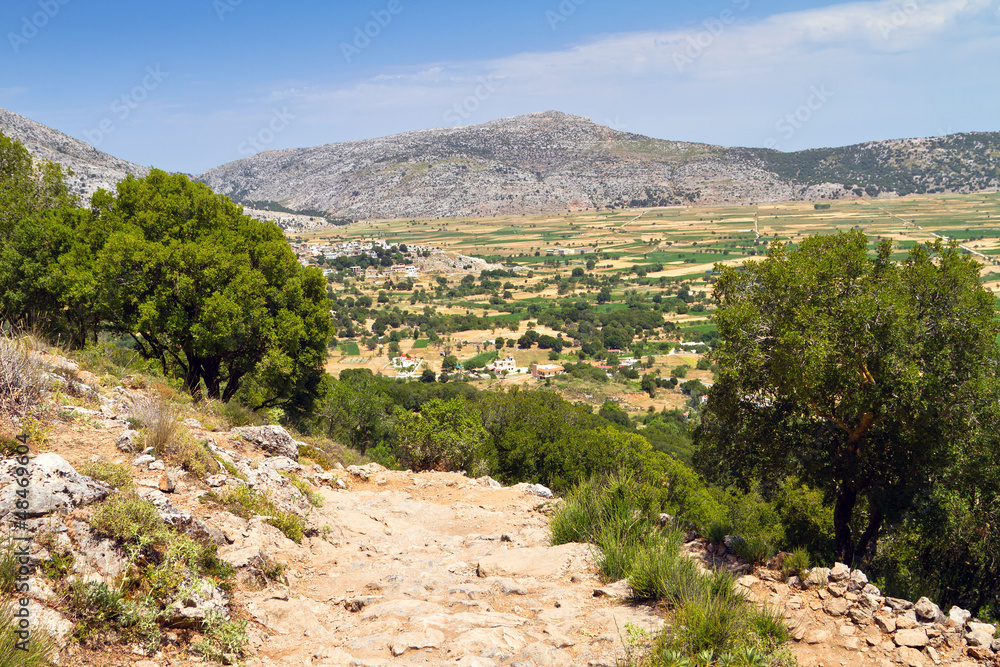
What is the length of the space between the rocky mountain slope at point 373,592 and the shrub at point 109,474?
0.56 feet

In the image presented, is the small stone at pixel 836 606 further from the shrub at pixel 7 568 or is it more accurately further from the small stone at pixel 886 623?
the shrub at pixel 7 568

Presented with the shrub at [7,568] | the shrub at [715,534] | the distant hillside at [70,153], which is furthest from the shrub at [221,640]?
the distant hillside at [70,153]

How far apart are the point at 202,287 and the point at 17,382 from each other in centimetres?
1004

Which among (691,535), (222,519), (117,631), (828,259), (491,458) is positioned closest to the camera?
(117,631)

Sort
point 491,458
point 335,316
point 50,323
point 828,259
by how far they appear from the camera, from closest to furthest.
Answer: point 828,259 → point 50,323 → point 491,458 → point 335,316

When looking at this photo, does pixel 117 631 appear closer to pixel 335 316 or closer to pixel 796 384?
pixel 796 384

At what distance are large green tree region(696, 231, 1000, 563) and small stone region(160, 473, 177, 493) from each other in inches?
388

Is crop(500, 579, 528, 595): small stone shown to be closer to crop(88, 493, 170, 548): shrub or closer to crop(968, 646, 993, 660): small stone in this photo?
crop(88, 493, 170, 548): shrub

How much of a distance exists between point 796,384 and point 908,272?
13.0 ft

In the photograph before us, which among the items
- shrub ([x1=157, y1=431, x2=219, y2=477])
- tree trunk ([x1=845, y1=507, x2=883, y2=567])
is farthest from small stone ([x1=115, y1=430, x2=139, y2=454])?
tree trunk ([x1=845, y1=507, x2=883, y2=567])

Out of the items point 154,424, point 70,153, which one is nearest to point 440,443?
point 154,424

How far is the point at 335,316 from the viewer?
108500 millimetres

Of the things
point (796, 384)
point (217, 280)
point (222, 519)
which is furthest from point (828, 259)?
point (217, 280)

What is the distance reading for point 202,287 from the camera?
58.0 ft
